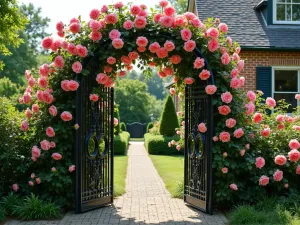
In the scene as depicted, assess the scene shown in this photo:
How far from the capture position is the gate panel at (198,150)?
7.95 meters

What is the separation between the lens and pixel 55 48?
798 centimetres

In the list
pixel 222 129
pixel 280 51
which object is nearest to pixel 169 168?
pixel 280 51

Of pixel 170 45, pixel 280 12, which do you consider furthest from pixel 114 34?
pixel 280 12

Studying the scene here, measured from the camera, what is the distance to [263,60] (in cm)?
1449

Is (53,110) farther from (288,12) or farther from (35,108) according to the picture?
(288,12)

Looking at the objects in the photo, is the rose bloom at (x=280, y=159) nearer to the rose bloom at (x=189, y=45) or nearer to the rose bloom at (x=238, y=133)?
the rose bloom at (x=238, y=133)

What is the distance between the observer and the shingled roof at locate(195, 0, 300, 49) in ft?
47.6

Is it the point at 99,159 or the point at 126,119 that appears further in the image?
the point at 126,119

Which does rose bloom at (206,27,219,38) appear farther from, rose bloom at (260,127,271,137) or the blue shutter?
the blue shutter

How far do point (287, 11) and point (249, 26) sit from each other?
1.51 meters

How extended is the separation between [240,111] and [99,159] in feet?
9.09

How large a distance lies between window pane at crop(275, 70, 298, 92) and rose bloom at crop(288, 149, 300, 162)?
7.27m

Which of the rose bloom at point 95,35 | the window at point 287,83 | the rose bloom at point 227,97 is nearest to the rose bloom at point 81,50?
the rose bloom at point 95,35

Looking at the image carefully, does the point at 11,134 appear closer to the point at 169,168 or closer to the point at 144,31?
the point at 144,31
